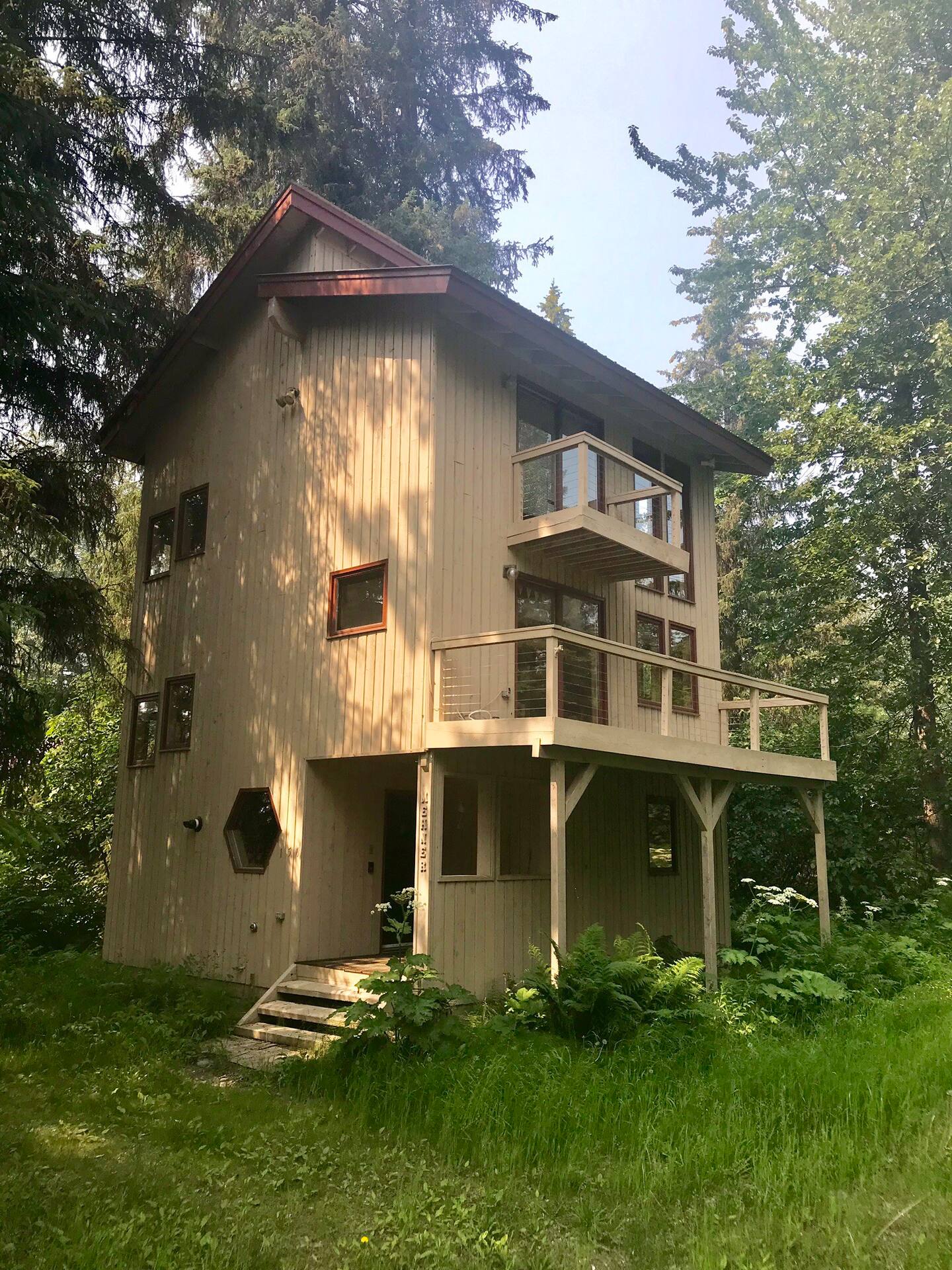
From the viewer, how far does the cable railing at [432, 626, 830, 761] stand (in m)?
10.6

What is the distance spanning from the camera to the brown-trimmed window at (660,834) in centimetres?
1497

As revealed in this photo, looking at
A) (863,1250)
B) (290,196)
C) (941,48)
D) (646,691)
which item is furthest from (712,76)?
(863,1250)

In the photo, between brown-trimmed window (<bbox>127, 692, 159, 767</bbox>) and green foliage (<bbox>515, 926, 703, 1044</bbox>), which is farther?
brown-trimmed window (<bbox>127, 692, 159, 767</bbox>)

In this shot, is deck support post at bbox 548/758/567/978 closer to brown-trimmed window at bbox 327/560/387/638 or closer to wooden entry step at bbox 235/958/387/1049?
wooden entry step at bbox 235/958/387/1049

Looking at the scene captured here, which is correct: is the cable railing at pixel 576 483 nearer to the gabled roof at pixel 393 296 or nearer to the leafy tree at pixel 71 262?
the gabled roof at pixel 393 296

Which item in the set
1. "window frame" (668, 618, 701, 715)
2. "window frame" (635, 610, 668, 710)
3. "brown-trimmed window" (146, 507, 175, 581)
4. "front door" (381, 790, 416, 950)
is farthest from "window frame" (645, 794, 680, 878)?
"brown-trimmed window" (146, 507, 175, 581)

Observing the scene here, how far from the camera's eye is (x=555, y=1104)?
6840 millimetres

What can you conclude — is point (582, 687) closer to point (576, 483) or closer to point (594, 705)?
point (594, 705)

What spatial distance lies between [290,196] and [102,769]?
11.5m

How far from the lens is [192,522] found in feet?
49.9

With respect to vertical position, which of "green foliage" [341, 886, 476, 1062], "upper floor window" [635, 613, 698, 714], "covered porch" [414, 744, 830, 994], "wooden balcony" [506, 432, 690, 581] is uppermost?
"wooden balcony" [506, 432, 690, 581]

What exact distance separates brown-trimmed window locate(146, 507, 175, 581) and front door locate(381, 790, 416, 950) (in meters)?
5.43

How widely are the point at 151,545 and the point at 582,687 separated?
757 cm

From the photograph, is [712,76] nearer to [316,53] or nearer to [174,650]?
[316,53]
